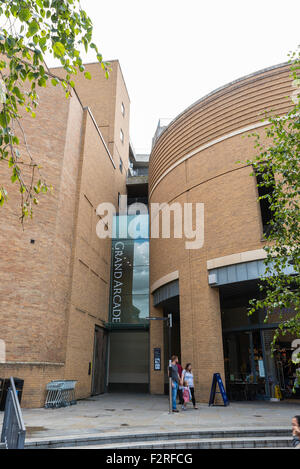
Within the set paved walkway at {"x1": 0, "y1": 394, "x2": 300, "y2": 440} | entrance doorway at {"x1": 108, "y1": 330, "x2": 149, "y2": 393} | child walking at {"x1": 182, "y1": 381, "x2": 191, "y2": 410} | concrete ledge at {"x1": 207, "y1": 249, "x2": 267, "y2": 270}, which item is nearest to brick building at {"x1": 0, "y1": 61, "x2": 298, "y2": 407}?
concrete ledge at {"x1": 207, "y1": 249, "x2": 267, "y2": 270}

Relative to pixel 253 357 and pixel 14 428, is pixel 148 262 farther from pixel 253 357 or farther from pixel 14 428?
pixel 14 428

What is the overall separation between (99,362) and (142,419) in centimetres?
898

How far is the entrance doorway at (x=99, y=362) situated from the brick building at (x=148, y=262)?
7 centimetres

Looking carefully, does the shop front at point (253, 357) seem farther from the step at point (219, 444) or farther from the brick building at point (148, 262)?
the step at point (219, 444)

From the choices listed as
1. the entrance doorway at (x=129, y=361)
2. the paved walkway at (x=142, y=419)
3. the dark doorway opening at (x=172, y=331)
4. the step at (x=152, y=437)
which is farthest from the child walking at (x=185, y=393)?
the entrance doorway at (x=129, y=361)

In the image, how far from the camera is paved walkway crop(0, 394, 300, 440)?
8109 millimetres

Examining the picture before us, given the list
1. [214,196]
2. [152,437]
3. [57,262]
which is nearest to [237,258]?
[214,196]

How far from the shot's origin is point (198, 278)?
Result: 1534 cm

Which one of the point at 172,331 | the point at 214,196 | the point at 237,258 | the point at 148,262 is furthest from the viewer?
the point at 148,262

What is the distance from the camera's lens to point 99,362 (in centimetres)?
1836

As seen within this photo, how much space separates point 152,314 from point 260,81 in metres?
12.2

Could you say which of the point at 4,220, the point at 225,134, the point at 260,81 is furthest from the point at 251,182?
the point at 4,220

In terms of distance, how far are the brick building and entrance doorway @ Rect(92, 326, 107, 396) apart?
0.07 m

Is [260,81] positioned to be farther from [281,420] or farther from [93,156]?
[281,420]
